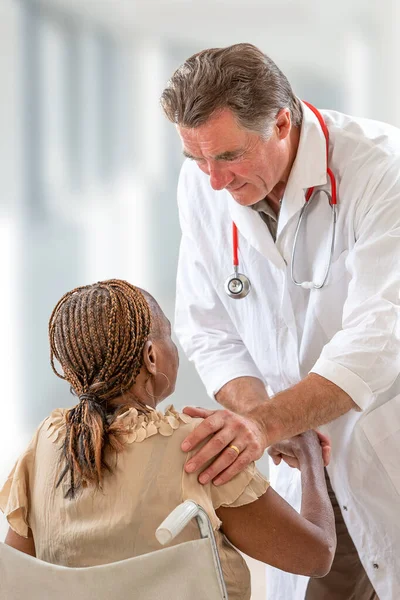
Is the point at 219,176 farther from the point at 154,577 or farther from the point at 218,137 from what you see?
the point at 154,577

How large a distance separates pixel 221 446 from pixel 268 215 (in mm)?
781

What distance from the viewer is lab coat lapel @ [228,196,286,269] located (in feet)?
5.91

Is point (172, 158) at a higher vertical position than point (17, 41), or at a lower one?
lower

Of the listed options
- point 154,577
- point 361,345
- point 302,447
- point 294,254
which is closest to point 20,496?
point 154,577

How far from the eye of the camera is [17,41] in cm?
288

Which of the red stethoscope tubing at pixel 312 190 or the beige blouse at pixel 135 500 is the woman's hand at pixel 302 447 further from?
the red stethoscope tubing at pixel 312 190

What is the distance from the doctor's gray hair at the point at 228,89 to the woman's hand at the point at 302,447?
646mm

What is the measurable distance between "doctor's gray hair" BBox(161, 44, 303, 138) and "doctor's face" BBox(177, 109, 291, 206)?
2 cm

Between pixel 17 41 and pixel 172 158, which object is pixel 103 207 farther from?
Result: pixel 17 41

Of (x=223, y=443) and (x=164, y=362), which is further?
(x=164, y=362)

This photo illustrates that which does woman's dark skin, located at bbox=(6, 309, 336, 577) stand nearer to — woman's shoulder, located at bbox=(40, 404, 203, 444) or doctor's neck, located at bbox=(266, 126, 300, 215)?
woman's shoulder, located at bbox=(40, 404, 203, 444)

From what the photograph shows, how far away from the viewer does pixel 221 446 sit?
1.26 m

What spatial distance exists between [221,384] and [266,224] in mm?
408

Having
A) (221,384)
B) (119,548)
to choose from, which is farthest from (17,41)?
(119,548)
